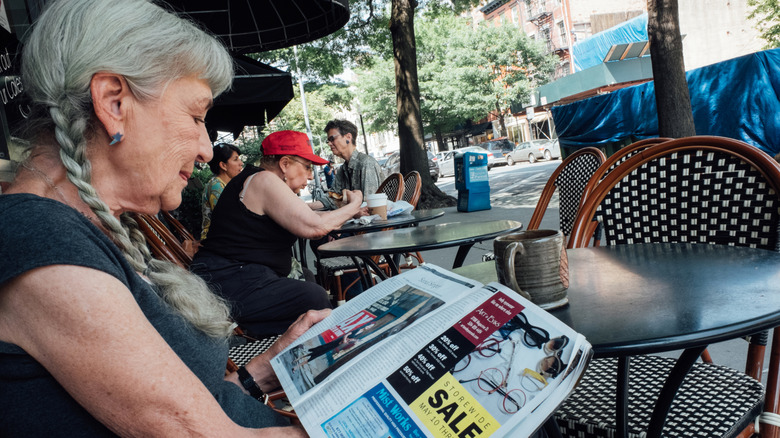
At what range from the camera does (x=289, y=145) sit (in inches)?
131

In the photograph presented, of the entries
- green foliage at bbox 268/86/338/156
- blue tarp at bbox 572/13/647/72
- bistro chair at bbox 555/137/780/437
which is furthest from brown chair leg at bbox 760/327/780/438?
green foliage at bbox 268/86/338/156

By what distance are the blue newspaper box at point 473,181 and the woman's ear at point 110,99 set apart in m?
9.89

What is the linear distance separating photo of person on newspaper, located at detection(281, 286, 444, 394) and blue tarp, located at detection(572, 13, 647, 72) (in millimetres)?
22570

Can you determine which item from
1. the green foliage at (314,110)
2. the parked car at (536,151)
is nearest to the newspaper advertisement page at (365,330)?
the parked car at (536,151)

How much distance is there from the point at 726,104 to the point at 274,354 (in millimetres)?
11673

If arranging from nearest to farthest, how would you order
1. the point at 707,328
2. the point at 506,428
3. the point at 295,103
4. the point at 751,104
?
1. the point at 506,428
2. the point at 707,328
3. the point at 751,104
4. the point at 295,103

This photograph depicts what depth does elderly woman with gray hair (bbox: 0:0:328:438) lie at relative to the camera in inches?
28.1

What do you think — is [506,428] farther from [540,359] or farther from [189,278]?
[189,278]

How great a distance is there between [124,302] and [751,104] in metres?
11.9

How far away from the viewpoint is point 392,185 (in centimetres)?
550

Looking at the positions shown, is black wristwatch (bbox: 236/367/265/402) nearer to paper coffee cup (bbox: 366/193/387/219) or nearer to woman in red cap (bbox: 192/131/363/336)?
woman in red cap (bbox: 192/131/363/336)

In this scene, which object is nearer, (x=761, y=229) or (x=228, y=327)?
(x=228, y=327)

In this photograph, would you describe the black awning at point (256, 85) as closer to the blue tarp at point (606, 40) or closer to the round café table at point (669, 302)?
the round café table at point (669, 302)

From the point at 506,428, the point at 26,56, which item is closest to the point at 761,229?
the point at 506,428
